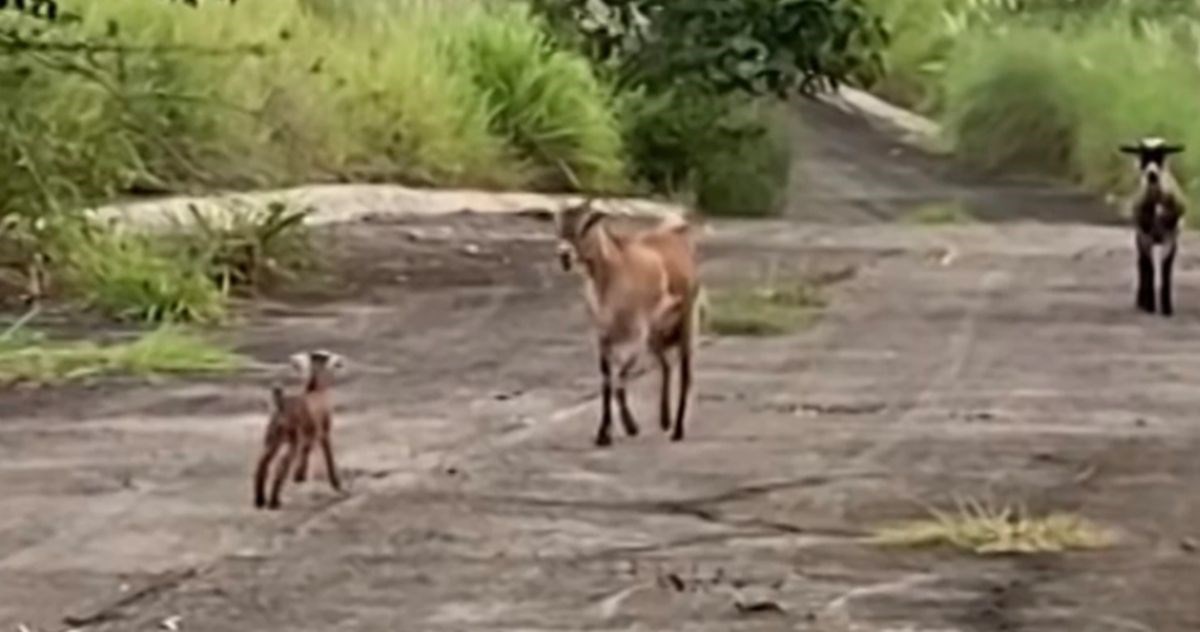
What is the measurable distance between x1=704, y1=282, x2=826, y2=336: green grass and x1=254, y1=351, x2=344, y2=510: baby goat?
5189mm

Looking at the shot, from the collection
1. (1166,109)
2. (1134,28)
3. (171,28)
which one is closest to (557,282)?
(171,28)

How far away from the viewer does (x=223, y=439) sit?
32.1 feet

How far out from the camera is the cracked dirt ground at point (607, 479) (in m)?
6.96

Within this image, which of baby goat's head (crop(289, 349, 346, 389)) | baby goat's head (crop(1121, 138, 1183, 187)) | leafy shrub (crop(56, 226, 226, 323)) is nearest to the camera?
baby goat's head (crop(289, 349, 346, 389))

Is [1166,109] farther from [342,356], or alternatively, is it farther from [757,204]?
[342,356]

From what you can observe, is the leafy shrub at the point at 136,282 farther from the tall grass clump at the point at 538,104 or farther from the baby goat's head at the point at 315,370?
the tall grass clump at the point at 538,104

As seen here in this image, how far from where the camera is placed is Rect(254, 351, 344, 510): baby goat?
8.29 m

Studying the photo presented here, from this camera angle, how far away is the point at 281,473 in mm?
8336

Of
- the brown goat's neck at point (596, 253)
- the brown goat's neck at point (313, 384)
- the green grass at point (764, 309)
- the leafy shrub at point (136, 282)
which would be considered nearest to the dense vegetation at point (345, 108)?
the leafy shrub at point (136, 282)

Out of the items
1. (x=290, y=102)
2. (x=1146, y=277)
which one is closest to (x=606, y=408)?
(x=1146, y=277)

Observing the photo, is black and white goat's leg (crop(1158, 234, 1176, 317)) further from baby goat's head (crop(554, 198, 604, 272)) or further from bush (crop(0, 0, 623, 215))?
baby goat's head (crop(554, 198, 604, 272))

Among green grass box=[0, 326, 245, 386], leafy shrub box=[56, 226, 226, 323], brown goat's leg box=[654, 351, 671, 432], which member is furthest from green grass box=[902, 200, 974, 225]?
brown goat's leg box=[654, 351, 671, 432]

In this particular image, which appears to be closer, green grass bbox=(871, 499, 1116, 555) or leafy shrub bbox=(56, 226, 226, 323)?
green grass bbox=(871, 499, 1116, 555)

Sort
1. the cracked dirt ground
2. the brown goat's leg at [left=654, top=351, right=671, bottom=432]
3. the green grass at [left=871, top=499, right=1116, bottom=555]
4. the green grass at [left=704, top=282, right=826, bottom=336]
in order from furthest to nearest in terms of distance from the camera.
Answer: the green grass at [left=704, top=282, right=826, bottom=336], the brown goat's leg at [left=654, top=351, right=671, bottom=432], the green grass at [left=871, top=499, right=1116, bottom=555], the cracked dirt ground
